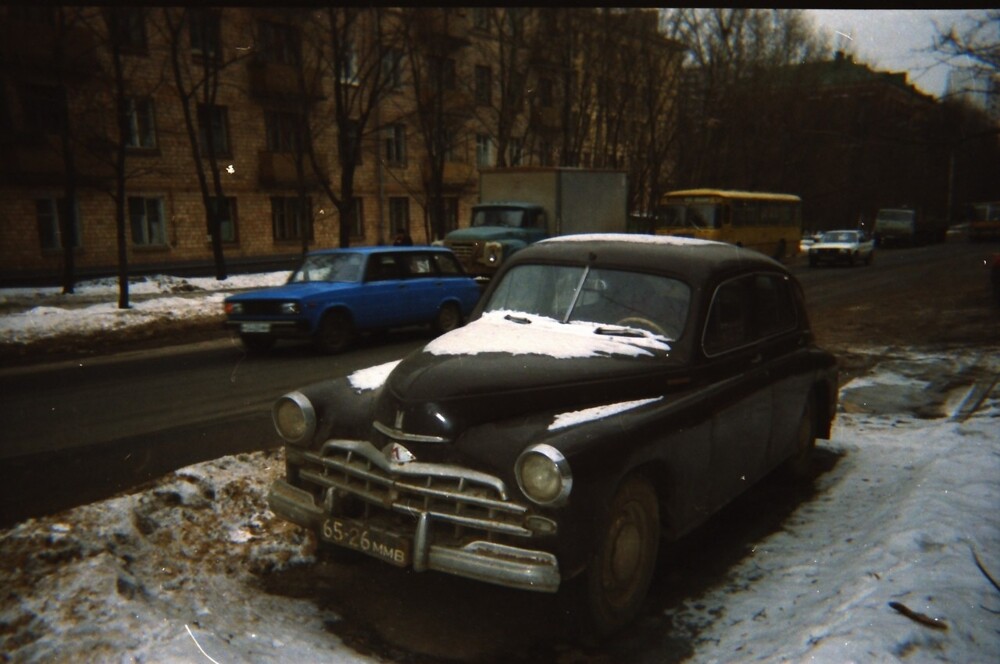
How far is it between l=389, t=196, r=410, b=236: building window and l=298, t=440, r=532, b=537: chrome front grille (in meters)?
32.7

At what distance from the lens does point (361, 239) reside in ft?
115

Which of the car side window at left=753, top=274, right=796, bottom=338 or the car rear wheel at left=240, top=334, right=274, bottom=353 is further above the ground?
the car side window at left=753, top=274, right=796, bottom=338

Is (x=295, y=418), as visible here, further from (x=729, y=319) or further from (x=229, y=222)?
(x=229, y=222)

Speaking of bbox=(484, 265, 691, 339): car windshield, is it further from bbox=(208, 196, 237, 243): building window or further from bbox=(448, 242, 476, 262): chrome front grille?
bbox=(208, 196, 237, 243): building window

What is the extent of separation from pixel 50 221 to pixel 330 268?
17.9 metres

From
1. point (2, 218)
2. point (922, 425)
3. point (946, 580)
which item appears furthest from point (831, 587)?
point (2, 218)

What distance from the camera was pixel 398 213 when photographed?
1448 inches

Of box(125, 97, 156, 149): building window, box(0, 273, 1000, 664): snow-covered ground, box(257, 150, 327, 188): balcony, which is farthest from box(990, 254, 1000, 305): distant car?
box(125, 97, 156, 149): building window

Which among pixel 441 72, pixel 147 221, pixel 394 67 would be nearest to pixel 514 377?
pixel 394 67

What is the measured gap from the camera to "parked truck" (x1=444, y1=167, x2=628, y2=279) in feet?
61.5

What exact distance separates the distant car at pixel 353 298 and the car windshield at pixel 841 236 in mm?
22656

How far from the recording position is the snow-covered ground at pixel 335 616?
3.13m

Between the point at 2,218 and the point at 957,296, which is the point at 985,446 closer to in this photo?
the point at 957,296

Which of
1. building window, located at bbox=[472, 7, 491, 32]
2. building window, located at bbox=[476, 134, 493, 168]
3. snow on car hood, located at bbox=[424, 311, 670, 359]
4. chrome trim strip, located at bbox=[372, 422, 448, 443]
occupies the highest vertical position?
building window, located at bbox=[472, 7, 491, 32]
